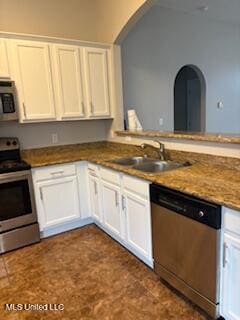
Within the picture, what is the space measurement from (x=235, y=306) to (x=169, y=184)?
0.79 meters

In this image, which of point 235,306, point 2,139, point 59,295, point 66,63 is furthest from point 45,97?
point 235,306

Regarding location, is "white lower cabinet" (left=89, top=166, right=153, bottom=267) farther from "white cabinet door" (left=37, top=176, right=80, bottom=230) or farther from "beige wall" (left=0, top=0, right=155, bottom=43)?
"beige wall" (left=0, top=0, right=155, bottom=43)

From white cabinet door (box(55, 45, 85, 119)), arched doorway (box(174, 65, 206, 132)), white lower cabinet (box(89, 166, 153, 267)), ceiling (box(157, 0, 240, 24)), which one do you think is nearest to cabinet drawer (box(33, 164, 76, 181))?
white lower cabinet (box(89, 166, 153, 267))

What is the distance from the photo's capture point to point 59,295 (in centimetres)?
192

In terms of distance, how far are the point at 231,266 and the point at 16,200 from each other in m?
2.03

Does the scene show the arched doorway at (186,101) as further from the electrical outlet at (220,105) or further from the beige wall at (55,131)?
the beige wall at (55,131)

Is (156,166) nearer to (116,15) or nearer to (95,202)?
(95,202)

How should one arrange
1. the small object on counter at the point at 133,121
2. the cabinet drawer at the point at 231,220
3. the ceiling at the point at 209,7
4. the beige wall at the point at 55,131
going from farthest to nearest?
the ceiling at the point at 209,7 → the small object on counter at the point at 133,121 → the beige wall at the point at 55,131 → the cabinet drawer at the point at 231,220

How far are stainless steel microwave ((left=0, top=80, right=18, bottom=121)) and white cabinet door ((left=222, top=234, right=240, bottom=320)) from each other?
2.27 m

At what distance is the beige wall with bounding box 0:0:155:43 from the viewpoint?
278cm

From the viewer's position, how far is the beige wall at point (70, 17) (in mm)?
2781

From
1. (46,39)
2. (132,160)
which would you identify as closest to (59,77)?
(46,39)

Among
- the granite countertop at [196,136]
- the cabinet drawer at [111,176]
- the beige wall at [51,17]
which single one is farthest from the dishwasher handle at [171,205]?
the beige wall at [51,17]

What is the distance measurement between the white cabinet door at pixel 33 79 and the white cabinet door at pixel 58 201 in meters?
0.76
